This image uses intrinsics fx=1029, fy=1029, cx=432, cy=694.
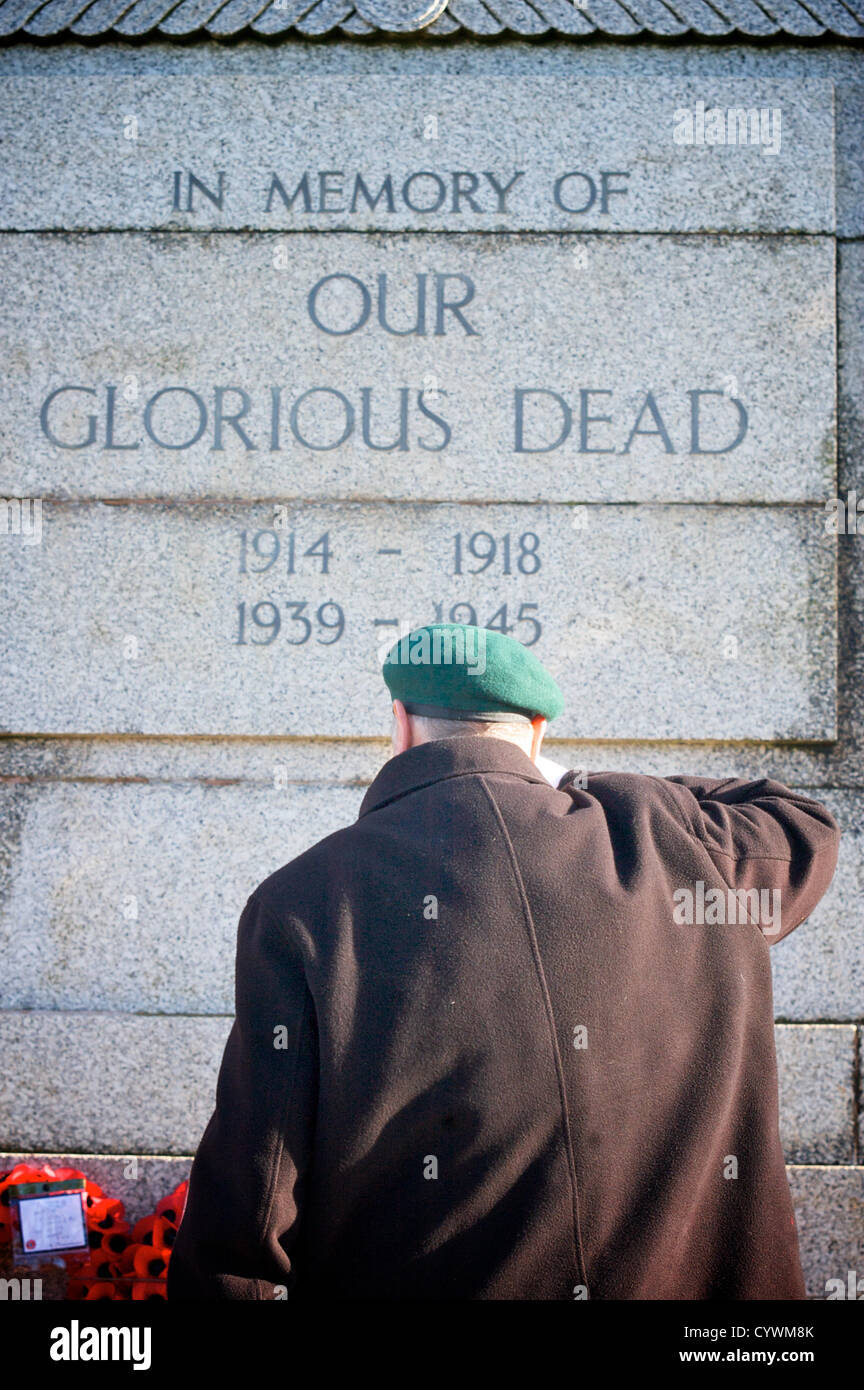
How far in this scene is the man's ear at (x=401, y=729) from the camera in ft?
6.34

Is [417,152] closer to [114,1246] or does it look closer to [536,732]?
[536,732]

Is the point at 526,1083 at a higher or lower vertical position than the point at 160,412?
lower

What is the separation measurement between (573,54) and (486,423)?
163cm

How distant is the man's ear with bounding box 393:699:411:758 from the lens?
1.93 metres

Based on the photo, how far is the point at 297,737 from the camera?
4004 mm

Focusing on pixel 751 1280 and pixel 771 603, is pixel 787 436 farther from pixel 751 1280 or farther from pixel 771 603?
pixel 751 1280

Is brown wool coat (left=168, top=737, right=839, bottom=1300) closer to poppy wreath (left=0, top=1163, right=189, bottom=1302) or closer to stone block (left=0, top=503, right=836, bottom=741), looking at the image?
poppy wreath (left=0, top=1163, right=189, bottom=1302)

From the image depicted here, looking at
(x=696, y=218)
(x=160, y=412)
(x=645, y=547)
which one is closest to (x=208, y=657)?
(x=160, y=412)

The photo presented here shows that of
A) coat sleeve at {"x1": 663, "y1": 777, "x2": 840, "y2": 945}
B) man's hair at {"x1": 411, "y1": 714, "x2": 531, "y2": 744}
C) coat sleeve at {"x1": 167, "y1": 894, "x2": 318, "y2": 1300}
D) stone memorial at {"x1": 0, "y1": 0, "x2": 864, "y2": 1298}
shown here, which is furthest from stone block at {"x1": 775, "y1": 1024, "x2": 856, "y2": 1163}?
coat sleeve at {"x1": 167, "y1": 894, "x2": 318, "y2": 1300}

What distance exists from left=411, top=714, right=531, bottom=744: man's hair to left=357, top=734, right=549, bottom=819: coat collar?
0.06m

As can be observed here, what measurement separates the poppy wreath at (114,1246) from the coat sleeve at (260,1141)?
1.80 meters

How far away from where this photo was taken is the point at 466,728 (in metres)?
1.89

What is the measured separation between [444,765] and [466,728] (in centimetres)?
13

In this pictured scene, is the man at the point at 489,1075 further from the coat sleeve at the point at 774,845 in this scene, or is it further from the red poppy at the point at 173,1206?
the red poppy at the point at 173,1206
